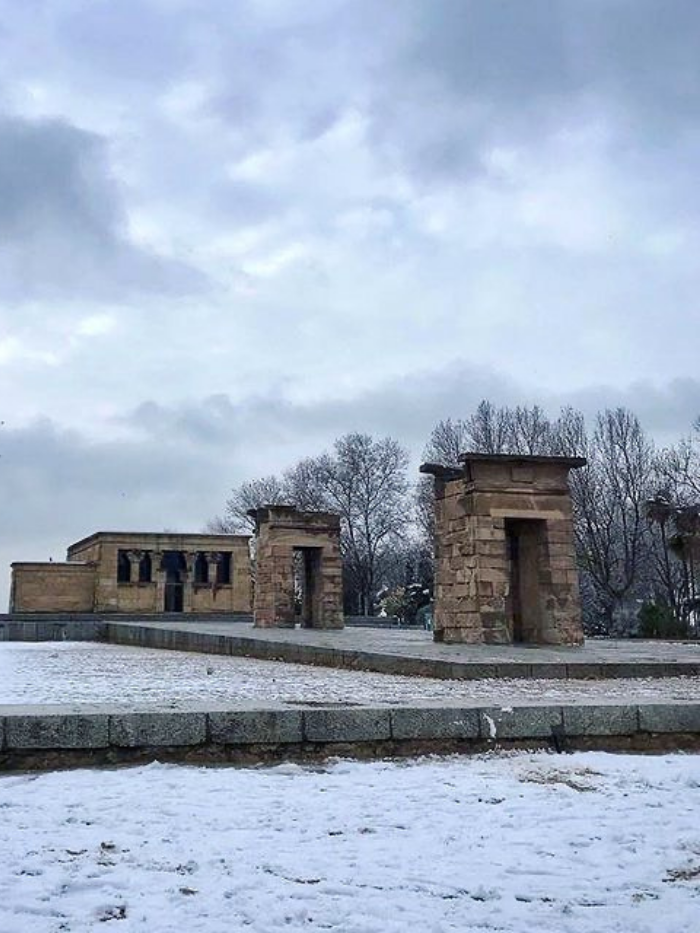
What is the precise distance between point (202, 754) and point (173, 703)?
2.65 ft

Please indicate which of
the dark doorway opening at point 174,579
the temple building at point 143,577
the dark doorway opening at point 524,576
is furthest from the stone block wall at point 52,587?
the dark doorway opening at point 524,576

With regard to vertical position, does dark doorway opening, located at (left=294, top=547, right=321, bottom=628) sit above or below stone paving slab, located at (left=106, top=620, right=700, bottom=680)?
above

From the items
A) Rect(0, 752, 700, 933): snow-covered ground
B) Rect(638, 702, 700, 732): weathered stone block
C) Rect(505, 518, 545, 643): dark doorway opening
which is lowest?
Rect(0, 752, 700, 933): snow-covered ground

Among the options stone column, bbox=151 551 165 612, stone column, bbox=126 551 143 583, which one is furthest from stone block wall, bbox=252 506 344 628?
stone column, bbox=126 551 143 583

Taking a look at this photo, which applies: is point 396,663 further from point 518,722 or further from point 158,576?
point 158,576

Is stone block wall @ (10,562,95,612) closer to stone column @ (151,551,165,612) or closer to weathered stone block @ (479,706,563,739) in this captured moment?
stone column @ (151,551,165,612)

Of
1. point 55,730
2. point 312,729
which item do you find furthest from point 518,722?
point 55,730

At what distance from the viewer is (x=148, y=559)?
4344 cm

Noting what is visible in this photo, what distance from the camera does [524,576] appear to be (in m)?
18.0

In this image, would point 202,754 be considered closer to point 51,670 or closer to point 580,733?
point 580,733

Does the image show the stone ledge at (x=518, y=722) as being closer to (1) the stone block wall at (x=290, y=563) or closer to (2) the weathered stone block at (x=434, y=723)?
(2) the weathered stone block at (x=434, y=723)

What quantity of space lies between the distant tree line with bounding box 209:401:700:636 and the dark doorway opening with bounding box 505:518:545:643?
38.3ft

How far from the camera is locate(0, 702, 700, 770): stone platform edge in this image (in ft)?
→ 20.2

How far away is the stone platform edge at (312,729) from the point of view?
20.2 ft
